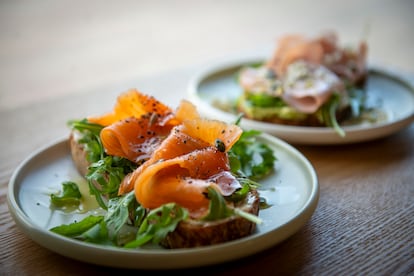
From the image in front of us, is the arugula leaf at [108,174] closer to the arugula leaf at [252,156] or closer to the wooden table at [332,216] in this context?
the wooden table at [332,216]

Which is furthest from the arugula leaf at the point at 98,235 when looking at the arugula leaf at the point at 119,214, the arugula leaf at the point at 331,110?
the arugula leaf at the point at 331,110

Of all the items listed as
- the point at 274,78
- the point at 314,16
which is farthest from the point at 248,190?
the point at 314,16

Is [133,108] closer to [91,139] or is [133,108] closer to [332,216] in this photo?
[91,139]

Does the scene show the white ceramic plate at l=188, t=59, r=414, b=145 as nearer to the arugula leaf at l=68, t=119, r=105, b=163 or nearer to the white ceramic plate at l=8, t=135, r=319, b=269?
the white ceramic plate at l=8, t=135, r=319, b=269

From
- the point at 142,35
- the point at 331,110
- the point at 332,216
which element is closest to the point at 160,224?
the point at 332,216

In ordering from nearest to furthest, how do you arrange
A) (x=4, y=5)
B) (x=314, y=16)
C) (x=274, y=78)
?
(x=274, y=78), (x=4, y=5), (x=314, y=16)

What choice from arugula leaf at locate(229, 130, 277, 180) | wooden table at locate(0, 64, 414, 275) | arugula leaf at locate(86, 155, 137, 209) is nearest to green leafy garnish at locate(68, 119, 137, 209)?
arugula leaf at locate(86, 155, 137, 209)

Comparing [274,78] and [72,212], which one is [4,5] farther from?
[72,212]
